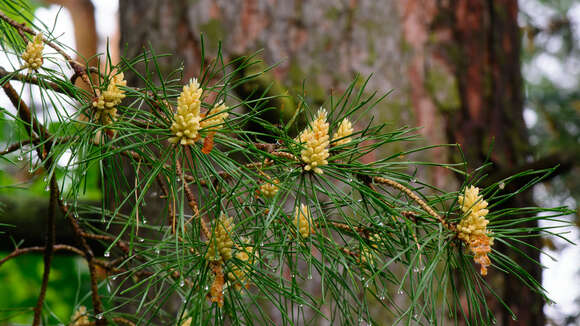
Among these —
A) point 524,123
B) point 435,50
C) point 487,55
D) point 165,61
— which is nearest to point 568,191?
point 524,123

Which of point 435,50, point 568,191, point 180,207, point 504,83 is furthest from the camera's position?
point 568,191

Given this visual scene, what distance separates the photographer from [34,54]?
0.46m

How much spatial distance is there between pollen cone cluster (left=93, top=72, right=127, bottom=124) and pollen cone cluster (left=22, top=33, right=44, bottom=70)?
65 millimetres

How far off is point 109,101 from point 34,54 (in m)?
0.09

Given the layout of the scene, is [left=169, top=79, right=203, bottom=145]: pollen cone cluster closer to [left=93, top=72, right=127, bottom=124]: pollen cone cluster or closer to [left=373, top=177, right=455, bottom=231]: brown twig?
[left=93, top=72, right=127, bottom=124]: pollen cone cluster

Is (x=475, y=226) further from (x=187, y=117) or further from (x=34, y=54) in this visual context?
(x=34, y=54)

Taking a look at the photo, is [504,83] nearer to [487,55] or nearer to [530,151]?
[487,55]

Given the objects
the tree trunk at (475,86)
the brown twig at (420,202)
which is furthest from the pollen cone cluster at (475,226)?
the tree trunk at (475,86)

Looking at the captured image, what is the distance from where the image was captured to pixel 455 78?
1.21 m

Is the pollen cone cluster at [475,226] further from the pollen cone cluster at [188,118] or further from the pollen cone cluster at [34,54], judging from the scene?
the pollen cone cluster at [34,54]

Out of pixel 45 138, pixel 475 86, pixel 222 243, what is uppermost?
pixel 475 86

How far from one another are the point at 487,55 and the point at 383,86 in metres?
0.37

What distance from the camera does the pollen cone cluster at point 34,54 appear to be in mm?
463

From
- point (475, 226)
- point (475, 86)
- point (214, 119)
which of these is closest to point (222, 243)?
point (214, 119)
